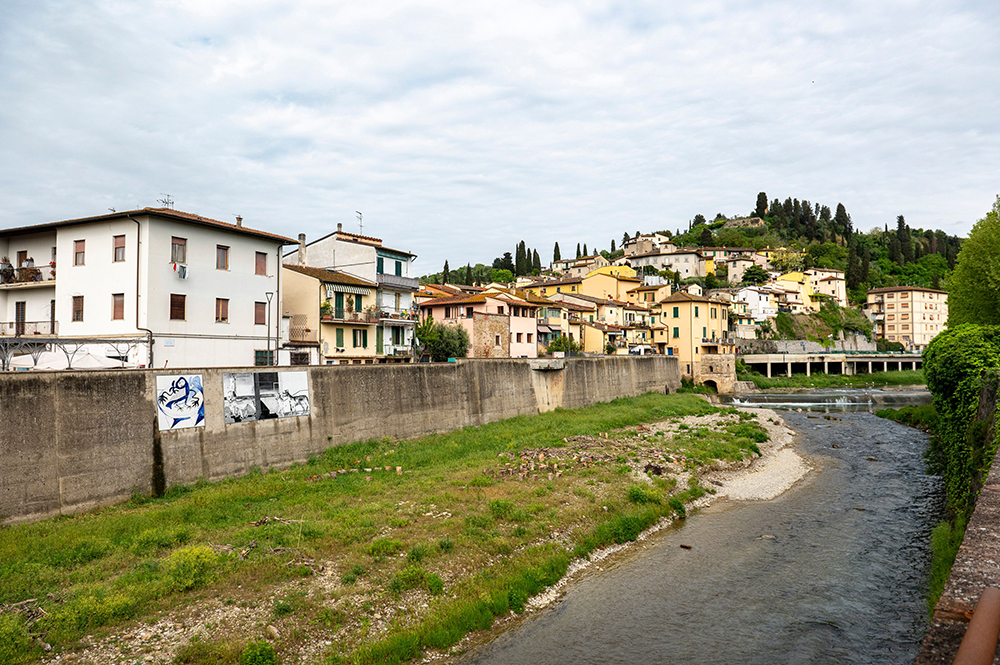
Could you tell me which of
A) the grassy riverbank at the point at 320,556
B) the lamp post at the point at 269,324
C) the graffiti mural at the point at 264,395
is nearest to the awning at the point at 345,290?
the lamp post at the point at 269,324

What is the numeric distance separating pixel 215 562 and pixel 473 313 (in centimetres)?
3661

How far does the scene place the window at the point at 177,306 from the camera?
2702cm

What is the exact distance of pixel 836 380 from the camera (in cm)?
8012

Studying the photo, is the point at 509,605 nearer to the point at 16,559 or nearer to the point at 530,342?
the point at 16,559

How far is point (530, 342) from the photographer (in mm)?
52875

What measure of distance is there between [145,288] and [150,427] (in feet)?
35.1

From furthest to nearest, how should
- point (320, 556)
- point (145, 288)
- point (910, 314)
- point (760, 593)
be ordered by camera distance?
point (910, 314)
point (145, 288)
point (760, 593)
point (320, 556)

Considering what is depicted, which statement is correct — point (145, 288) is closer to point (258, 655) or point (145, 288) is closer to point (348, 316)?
point (348, 316)

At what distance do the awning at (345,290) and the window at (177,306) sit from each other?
11.2m

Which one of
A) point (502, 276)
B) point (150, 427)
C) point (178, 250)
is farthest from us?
point (502, 276)

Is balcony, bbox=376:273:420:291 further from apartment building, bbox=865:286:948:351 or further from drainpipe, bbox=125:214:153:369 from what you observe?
apartment building, bbox=865:286:948:351

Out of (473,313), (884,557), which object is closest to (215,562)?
(884,557)

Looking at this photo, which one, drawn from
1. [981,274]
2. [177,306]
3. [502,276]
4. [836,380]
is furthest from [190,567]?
[502,276]

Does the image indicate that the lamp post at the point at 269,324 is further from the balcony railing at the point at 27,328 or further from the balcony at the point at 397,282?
the balcony at the point at 397,282
